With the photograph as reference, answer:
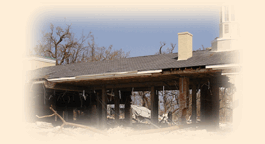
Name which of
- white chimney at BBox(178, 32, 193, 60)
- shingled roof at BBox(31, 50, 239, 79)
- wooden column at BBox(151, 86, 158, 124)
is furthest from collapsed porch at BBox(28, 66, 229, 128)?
white chimney at BBox(178, 32, 193, 60)

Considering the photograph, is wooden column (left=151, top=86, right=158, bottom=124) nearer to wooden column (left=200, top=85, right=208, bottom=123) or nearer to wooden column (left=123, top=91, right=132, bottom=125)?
wooden column (left=200, top=85, right=208, bottom=123)

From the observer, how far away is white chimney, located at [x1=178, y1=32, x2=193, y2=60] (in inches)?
521

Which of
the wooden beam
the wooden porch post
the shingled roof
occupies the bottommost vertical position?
the wooden porch post

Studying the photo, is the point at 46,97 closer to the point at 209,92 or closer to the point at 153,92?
the point at 153,92

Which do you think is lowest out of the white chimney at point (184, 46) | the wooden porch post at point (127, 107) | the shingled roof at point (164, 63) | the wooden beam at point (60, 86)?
the wooden porch post at point (127, 107)

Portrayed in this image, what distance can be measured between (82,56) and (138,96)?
10.9 m

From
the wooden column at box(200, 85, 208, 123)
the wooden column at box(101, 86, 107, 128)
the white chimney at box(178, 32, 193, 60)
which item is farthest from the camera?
the wooden column at box(101, 86, 107, 128)

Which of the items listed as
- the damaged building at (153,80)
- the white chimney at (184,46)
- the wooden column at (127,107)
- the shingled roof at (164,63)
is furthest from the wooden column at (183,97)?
the wooden column at (127,107)

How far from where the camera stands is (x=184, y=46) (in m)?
13.5

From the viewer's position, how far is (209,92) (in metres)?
14.2

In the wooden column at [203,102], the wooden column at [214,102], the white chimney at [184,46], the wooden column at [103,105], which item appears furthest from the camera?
the wooden column at [103,105]

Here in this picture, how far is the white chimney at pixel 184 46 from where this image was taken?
13.2 meters

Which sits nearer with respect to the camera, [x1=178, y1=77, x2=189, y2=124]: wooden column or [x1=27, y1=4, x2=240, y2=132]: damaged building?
[x1=27, y1=4, x2=240, y2=132]: damaged building

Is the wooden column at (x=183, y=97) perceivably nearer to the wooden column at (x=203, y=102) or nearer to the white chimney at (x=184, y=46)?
the white chimney at (x=184, y=46)
